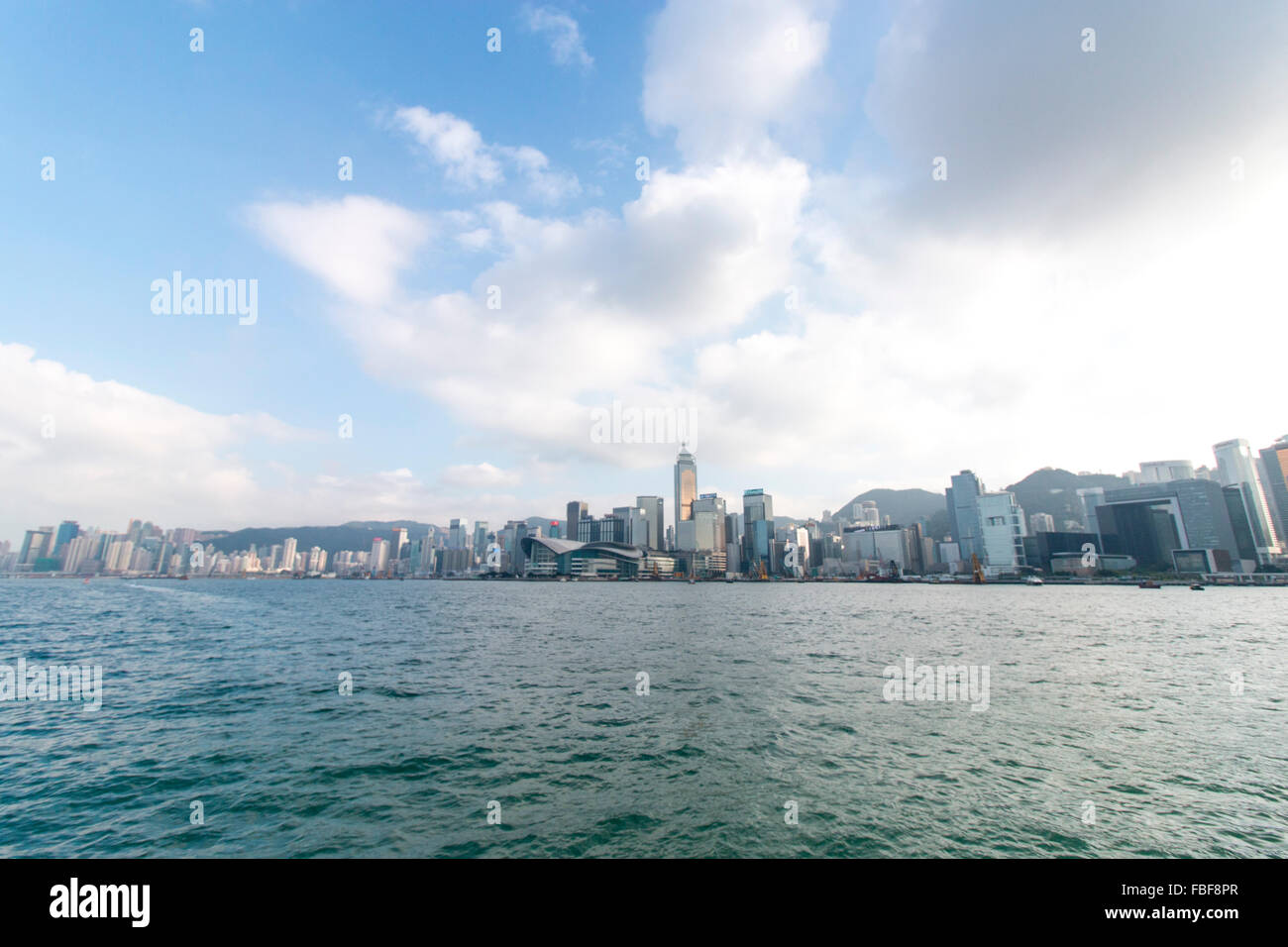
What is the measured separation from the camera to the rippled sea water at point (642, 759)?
12789 millimetres

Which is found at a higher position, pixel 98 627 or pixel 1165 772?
pixel 98 627

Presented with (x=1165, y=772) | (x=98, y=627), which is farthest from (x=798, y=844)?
(x=98, y=627)

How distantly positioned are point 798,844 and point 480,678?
2283cm

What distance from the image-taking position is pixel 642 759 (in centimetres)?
1767

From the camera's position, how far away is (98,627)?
58062 millimetres

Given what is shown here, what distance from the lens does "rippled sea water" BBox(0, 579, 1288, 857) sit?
12789mm
